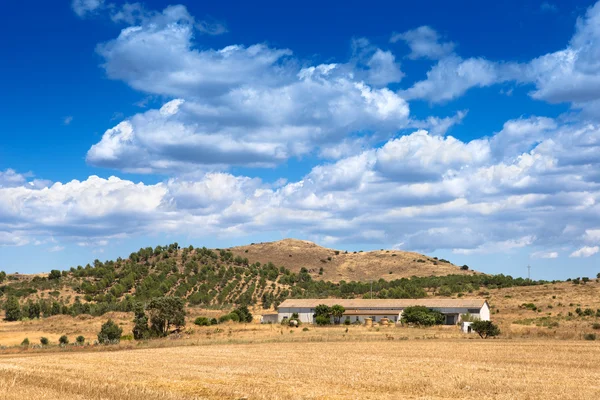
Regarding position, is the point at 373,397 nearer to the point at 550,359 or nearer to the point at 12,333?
the point at 550,359

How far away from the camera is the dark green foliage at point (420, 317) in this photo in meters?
93.7

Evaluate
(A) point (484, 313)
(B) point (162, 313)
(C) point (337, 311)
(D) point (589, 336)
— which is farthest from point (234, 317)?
(D) point (589, 336)

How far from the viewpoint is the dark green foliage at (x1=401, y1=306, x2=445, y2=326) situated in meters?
93.7

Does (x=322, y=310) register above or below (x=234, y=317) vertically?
above

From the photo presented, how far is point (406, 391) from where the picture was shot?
29234 mm

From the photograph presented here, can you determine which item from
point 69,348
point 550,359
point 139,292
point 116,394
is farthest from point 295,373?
point 139,292

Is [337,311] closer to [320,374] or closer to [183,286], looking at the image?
[183,286]

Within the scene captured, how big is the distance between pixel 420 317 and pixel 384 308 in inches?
633

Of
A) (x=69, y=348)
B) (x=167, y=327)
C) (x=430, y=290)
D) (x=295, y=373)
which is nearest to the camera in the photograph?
(x=295, y=373)

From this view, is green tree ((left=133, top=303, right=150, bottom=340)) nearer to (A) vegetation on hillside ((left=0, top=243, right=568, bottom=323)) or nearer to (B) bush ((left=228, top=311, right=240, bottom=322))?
(B) bush ((left=228, top=311, right=240, bottom=322))

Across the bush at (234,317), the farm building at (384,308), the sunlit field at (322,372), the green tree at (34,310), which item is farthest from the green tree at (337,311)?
the green tree at (34,310)

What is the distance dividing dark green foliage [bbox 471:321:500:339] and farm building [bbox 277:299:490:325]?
1230 inches

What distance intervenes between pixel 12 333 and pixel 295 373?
62.5 metres

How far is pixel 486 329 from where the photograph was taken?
69.9 meters
